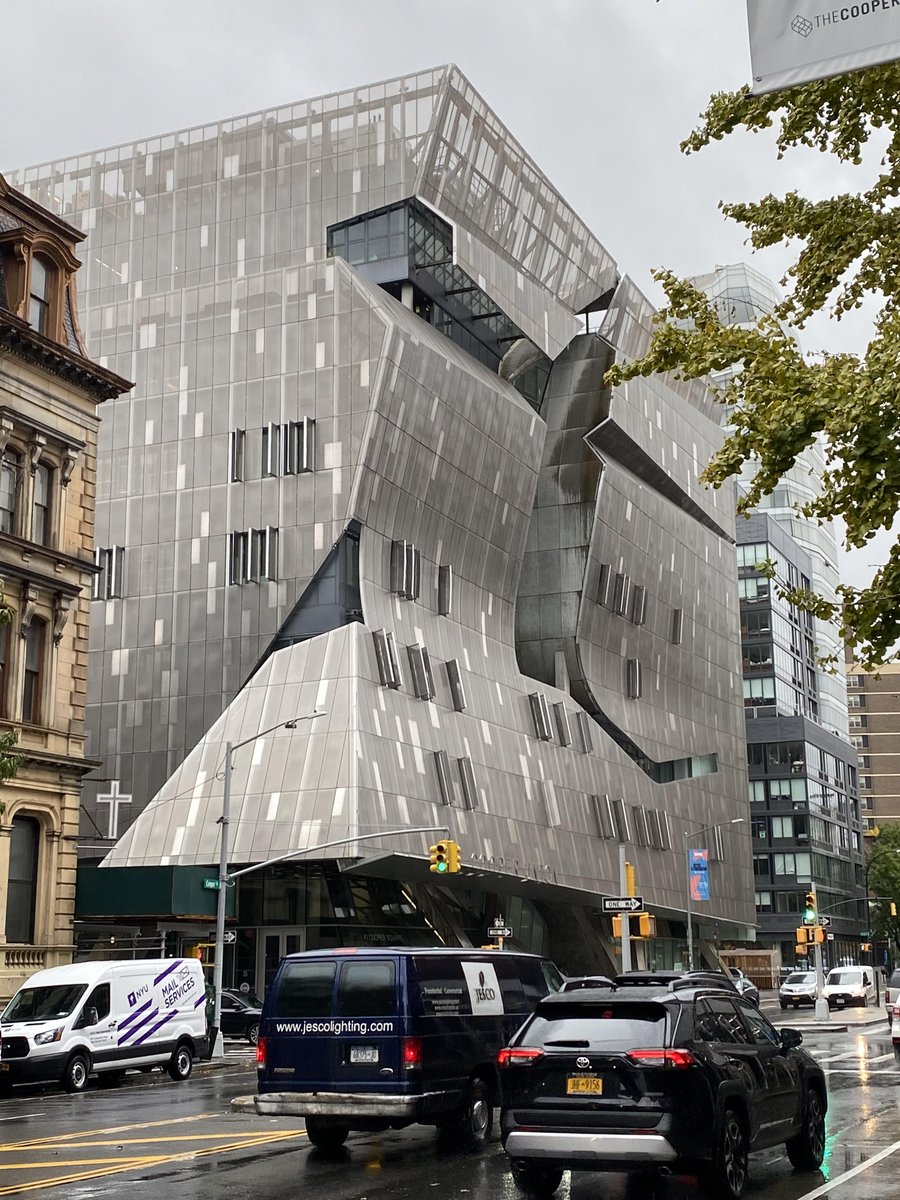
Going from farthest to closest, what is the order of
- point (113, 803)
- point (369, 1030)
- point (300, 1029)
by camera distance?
point (113, 803) → point (300, 1029) → point (369, 1030)

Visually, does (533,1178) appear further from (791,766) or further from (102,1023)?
(791,766)

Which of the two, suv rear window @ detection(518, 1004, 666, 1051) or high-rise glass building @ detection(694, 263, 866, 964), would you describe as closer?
suv rear window @ detection(518, 1004, 666, 1051)

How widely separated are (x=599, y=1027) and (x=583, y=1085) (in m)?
0.60

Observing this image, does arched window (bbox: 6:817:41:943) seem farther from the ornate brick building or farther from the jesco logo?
the jesco logo

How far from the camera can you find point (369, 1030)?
16.6m

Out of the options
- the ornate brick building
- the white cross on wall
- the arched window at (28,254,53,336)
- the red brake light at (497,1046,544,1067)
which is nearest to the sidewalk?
the ornate brick building

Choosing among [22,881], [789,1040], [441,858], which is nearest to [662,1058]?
[789,1040]

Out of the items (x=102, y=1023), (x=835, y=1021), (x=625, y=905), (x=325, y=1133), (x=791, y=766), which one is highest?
(x=791, y=766)

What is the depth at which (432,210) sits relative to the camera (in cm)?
6028

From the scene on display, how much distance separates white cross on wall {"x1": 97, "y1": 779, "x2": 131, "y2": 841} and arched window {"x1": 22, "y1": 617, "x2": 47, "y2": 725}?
17.6m

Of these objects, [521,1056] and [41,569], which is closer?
[521,1056]

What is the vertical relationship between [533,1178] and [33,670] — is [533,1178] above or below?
below

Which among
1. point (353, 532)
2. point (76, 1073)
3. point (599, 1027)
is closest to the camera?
point (599, 1027)

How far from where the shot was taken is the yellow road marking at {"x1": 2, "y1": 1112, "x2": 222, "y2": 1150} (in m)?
18.1
